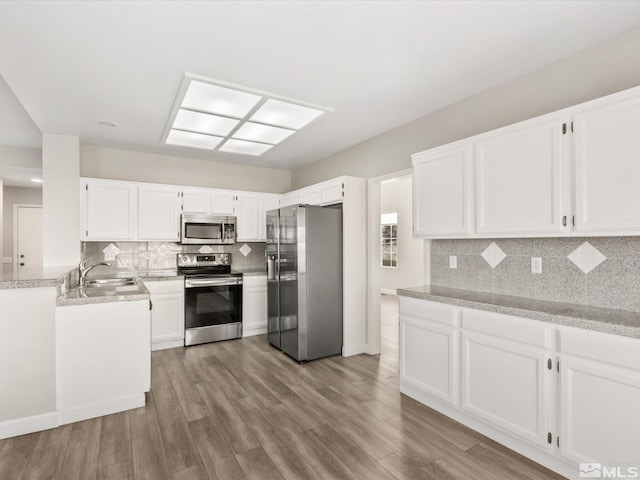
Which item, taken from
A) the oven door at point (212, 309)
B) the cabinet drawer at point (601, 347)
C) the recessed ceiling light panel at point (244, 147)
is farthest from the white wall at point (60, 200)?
the cabinet drawer at point (601, 347)

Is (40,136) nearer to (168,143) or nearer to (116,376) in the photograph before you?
(168,143)

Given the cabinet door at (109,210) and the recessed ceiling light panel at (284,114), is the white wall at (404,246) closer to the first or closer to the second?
the recessed ceiling light panel at (284,114)

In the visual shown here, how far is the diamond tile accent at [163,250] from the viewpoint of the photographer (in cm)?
495

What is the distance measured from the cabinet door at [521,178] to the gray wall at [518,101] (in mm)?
443

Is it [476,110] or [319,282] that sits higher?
[476,110]

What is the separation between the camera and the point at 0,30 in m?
2.07

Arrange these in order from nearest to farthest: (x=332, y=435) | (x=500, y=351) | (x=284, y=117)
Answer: (x=500, y=351), (x=332, y=435), (x=284, y=117)

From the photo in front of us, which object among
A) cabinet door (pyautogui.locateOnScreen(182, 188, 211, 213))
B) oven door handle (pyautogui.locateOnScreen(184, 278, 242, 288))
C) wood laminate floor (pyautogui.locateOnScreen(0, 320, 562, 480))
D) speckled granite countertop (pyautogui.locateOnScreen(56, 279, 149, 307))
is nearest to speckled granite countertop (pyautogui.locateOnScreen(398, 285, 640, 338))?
wood laminate floor (pyautogui.locateOnScreen(0, 320, 562, 480))

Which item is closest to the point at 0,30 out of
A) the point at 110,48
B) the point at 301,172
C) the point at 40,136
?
the point at 110,48

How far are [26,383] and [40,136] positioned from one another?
3429mm

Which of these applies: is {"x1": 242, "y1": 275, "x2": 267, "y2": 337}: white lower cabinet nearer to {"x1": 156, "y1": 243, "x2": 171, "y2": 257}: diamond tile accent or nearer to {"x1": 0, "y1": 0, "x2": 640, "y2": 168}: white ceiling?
{"x1": 156, "y1": 243, "x2": 171, "y2": 257}: diamond tile accent

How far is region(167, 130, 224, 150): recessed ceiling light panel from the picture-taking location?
3912 mm

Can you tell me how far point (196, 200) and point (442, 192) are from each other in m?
3.47

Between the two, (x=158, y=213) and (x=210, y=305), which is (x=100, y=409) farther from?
(x=158, y=213)
